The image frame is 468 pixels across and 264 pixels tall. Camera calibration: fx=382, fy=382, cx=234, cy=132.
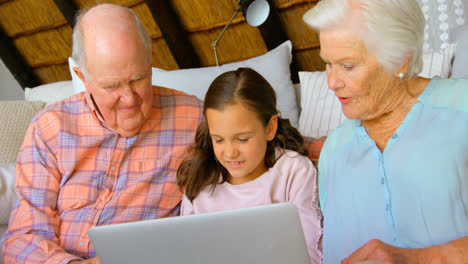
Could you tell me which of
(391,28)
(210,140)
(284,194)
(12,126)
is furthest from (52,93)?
(391,28)

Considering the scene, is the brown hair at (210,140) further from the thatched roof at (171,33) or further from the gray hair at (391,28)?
the thatched roof at (171,33)

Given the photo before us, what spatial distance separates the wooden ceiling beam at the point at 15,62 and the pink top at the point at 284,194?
11.7ft

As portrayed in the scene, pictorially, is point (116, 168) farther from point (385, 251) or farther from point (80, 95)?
point (385, 251)

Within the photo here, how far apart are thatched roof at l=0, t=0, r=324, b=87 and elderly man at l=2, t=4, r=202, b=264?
4.37 feet

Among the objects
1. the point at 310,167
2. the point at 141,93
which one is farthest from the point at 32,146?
the point at 310,167

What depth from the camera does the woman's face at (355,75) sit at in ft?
3.09

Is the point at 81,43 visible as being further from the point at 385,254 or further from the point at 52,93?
the point at 52,93

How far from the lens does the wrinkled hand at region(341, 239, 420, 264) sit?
891mm

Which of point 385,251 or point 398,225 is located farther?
point 398,225

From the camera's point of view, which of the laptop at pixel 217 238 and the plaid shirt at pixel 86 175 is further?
the plaid shirt at pixel 86 175

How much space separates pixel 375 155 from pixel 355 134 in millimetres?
113

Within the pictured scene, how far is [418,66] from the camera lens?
3.18 feet

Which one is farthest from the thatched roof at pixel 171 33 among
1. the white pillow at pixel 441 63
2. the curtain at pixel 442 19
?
the white pillow at pixel 441 63

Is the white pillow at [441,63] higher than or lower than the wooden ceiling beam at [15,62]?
lower
